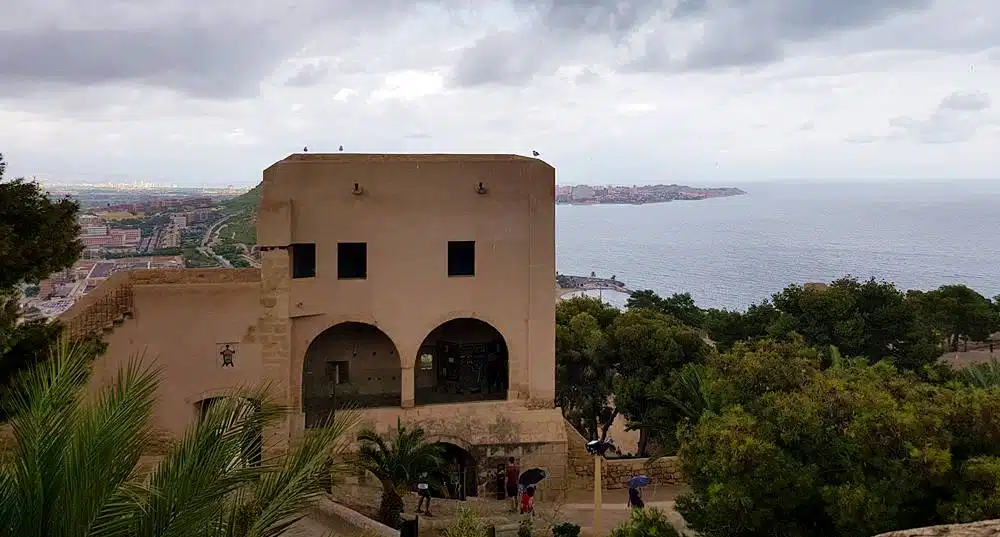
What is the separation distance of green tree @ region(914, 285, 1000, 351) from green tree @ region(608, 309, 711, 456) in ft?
55.5

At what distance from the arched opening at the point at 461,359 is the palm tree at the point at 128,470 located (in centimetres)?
1342

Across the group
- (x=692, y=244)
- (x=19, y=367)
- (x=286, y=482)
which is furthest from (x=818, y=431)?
(x=692, y=244)

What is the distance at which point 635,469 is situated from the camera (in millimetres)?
16938

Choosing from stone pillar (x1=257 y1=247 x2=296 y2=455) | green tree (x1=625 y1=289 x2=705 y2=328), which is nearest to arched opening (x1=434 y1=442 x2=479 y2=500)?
stone pillar (x1=257 y1=247 x2=296 y2=455)

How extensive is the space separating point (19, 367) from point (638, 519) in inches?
319

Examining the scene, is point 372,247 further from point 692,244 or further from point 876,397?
point 692,244

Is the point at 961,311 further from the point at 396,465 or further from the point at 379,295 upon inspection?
the point at 396,465

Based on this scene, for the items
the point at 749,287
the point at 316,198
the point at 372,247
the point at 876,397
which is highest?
the point at 316,198

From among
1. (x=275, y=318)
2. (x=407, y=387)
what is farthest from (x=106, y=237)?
(x=407, y=387)

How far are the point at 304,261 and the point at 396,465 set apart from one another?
5655 mm

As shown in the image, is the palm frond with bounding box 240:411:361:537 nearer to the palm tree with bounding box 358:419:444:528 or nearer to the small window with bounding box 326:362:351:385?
the palm tree with bounding box 358:419:444:528

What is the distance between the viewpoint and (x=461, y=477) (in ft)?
54.2

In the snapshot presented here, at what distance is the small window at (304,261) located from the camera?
16.5m

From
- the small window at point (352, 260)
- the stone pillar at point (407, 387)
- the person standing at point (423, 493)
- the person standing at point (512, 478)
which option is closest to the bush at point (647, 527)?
the person standing at point (423, 493)
